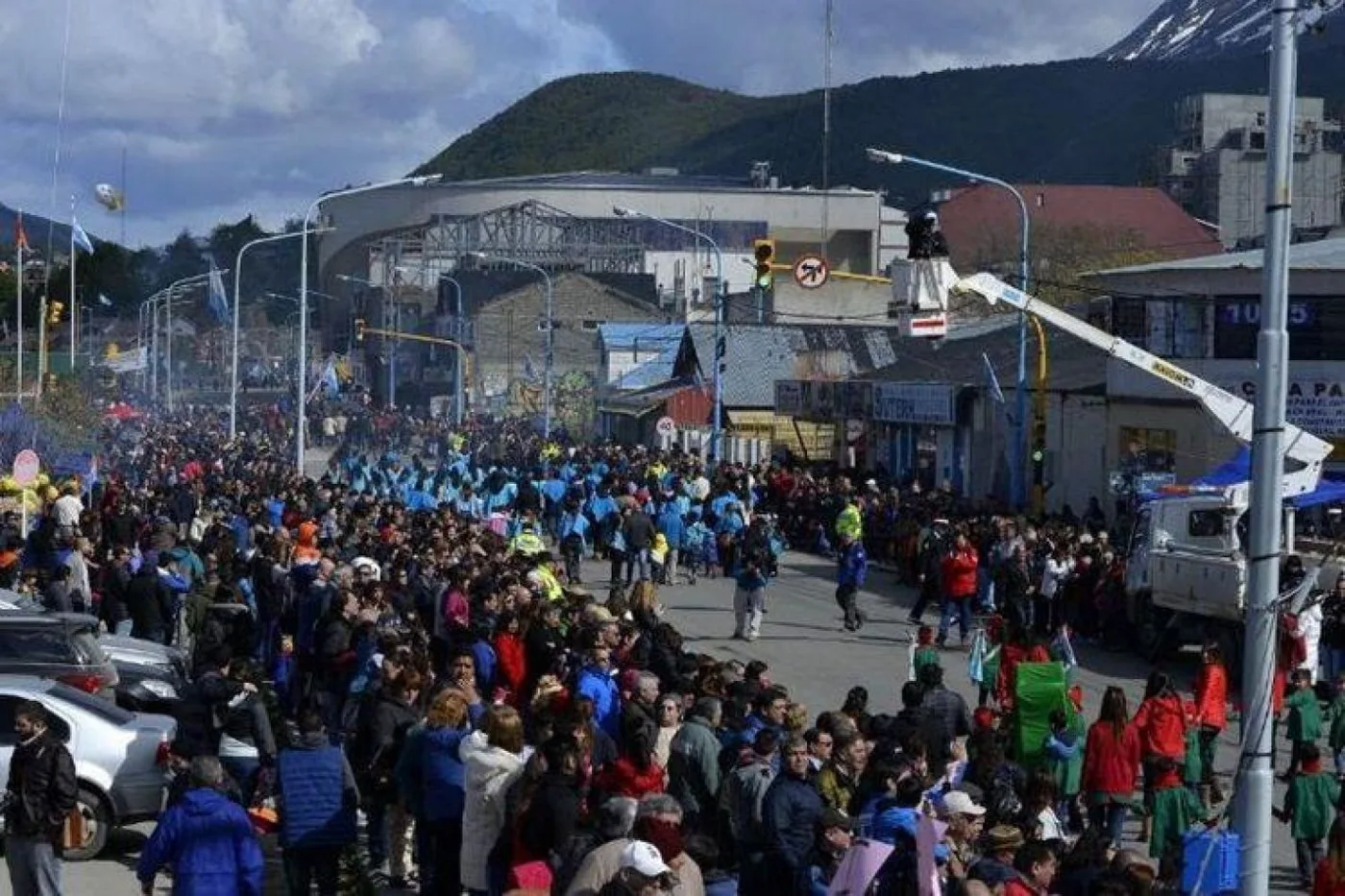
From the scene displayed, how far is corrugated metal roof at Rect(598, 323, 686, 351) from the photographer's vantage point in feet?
291

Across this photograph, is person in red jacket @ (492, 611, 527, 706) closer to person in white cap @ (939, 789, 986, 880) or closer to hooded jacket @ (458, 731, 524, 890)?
hooded jacket @ (458, 731, 524, 890)

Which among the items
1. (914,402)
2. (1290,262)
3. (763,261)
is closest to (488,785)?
(763,261)

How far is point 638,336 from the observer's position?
89.4 m

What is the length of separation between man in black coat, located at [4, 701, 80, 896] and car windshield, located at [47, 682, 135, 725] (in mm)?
3364

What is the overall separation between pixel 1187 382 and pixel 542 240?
91.8 metres

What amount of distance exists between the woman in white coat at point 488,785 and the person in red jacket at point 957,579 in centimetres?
1637

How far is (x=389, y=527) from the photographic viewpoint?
31.2 metres

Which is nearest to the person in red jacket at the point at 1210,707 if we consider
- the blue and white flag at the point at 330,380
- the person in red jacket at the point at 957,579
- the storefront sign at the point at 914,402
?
the person in red jacket at the point at 957,579

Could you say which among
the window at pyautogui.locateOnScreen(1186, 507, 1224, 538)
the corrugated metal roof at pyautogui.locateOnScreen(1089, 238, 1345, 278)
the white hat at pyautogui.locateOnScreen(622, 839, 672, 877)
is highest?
the corrugated metal roof at pyautogui.locateOnScreen(1089, 238, 1345, 278)

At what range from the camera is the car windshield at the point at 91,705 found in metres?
16.7

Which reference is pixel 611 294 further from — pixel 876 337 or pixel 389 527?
pixel 389 527

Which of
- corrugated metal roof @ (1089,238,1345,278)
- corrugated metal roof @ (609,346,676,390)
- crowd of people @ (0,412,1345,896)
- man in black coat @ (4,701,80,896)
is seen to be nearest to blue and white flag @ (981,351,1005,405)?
corrugated metal roof @ (1089,238,1345,278)

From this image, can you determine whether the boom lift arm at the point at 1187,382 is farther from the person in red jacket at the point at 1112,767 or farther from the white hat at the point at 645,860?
the white hat at the point at 645,860

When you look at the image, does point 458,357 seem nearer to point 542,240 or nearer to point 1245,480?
point 542,240
